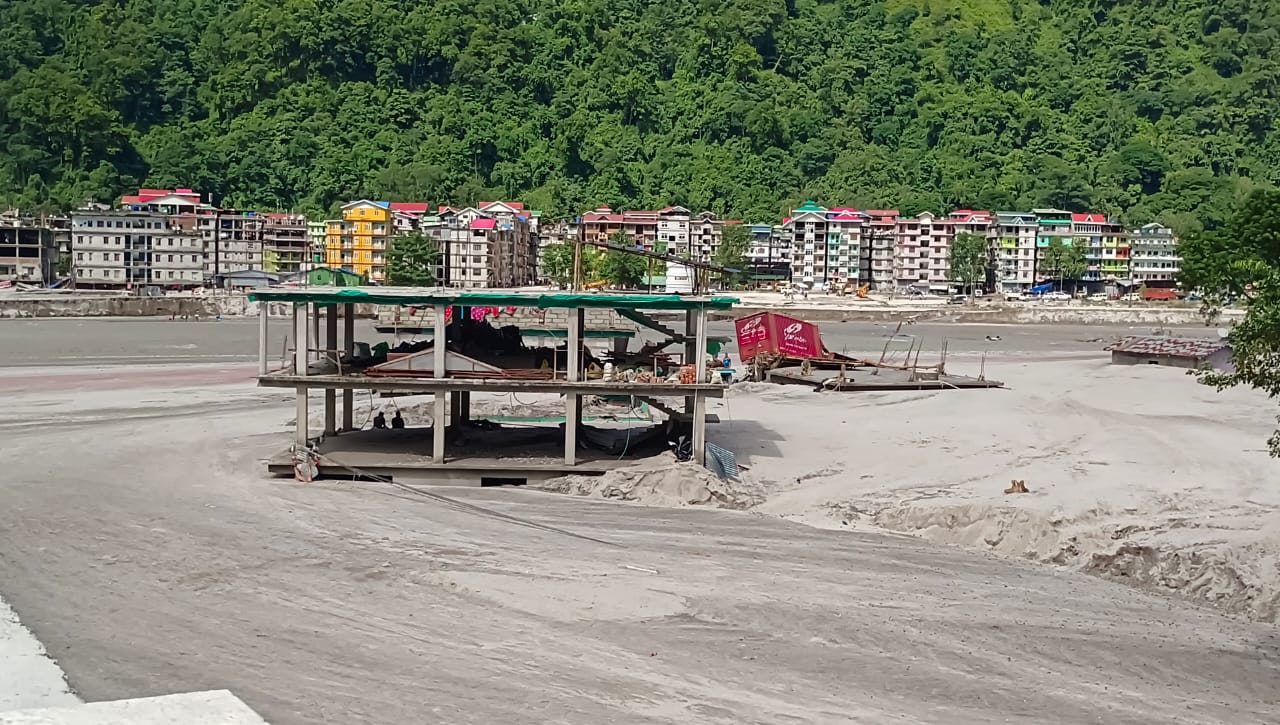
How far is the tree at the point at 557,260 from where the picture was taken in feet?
404

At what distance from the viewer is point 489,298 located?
936 inches

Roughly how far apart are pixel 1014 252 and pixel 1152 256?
52.7 feet

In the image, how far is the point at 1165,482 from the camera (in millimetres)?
23391

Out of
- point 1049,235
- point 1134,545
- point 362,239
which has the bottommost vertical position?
point 1134,545

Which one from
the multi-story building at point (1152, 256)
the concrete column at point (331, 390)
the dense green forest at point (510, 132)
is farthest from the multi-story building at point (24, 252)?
the multi-story building at point (1152, 256)

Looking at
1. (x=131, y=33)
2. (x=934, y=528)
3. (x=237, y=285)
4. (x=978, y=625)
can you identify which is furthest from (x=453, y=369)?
(x=131, y=33)

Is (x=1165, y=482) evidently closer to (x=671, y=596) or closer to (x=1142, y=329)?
(x=671, y=596)

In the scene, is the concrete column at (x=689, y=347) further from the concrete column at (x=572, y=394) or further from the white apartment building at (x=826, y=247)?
the white apartment building at (x=826, y=247)

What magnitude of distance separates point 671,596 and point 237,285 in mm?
109454

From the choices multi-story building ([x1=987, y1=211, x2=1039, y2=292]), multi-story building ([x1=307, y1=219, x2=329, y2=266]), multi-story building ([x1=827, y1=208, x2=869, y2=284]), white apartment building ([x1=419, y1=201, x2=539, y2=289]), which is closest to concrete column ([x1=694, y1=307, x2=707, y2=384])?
white apartment building ([x1=419, y1=201, x2=539, y2=289])

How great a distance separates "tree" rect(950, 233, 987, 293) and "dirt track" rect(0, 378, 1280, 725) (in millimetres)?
120072

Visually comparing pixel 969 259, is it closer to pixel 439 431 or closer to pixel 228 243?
pixel 228 243

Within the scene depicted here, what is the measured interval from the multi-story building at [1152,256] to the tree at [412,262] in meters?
76.1

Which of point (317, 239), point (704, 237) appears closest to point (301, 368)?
point (317, 239)
